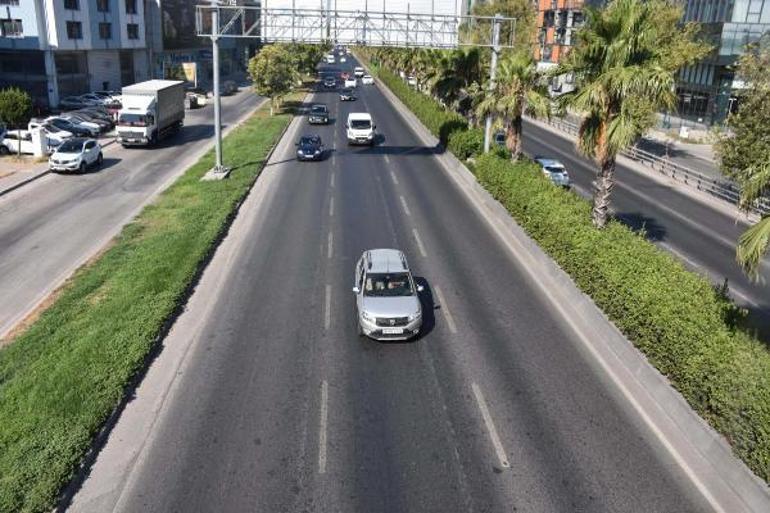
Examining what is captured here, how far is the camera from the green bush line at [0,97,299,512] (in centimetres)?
1261

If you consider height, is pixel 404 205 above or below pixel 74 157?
below

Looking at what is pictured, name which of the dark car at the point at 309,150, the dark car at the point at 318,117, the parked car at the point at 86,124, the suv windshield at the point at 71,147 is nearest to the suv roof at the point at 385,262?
the dark car at the point at 309,150

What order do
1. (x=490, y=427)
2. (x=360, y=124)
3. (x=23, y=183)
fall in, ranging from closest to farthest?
(x=490, y=427) < (x=23, y=183) < (x=360, y=124)

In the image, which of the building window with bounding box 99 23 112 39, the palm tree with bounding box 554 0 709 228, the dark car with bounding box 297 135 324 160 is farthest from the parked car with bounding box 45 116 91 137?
the palm tree with bounding box 554 0 709 228

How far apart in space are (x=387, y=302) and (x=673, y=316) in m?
7.50

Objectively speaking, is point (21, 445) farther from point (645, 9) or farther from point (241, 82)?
point (241, 82)

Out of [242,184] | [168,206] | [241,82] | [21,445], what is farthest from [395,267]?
[241,82]

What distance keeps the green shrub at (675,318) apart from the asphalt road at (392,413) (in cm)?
144

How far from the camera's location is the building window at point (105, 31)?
251 ft

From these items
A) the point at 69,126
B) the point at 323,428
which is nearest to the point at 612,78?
the point at 323,428

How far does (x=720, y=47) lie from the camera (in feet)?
225

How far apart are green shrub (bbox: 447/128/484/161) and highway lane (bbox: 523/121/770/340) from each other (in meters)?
6.78

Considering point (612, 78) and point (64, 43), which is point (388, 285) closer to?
point (612, 78)

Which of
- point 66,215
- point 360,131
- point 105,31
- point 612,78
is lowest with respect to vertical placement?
point 66,215
